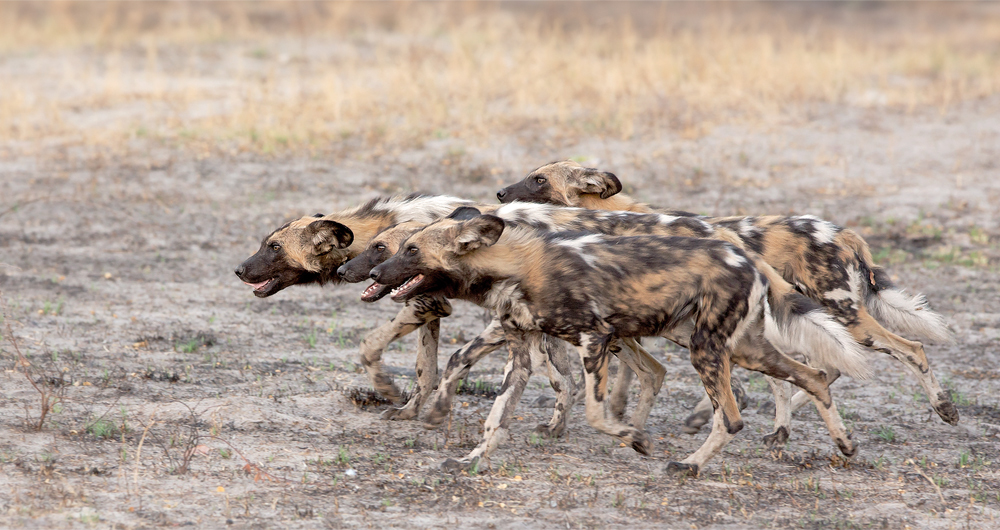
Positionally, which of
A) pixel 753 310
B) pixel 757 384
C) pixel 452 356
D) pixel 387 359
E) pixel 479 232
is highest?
pixel 479 232

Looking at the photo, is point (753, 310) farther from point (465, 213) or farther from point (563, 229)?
point (465, 213)

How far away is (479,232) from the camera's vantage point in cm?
471

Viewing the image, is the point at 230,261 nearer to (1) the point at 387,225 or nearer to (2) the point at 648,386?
(1) the point at 387,225

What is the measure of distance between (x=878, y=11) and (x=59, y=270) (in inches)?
913

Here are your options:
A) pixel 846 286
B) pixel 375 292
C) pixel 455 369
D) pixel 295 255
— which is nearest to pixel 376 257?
pixel 375 292

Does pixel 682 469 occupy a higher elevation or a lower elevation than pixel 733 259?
lower

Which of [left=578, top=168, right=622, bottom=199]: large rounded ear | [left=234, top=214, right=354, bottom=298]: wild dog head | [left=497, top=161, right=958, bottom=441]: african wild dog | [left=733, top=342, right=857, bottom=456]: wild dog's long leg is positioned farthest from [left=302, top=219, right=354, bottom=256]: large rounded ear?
[left=733, top=342, right=857, bottom=456]: wild dog's long leg

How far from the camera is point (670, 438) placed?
17.8 feet

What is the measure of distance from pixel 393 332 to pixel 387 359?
1.28m

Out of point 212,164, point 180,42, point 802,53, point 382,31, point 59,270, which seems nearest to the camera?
point 59,270

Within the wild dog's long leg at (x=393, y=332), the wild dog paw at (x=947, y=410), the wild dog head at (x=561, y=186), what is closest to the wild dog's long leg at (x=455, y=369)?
the wild dog's long leg at (x=393, y=332)

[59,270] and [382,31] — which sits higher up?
[382,31]

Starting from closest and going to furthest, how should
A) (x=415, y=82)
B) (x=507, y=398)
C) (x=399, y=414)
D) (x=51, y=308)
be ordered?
(x=507, y=398)
(x=399, y=414)
(x=51, y=308)
(x=415, y=82)

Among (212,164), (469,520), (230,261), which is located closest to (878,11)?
(212,164)
